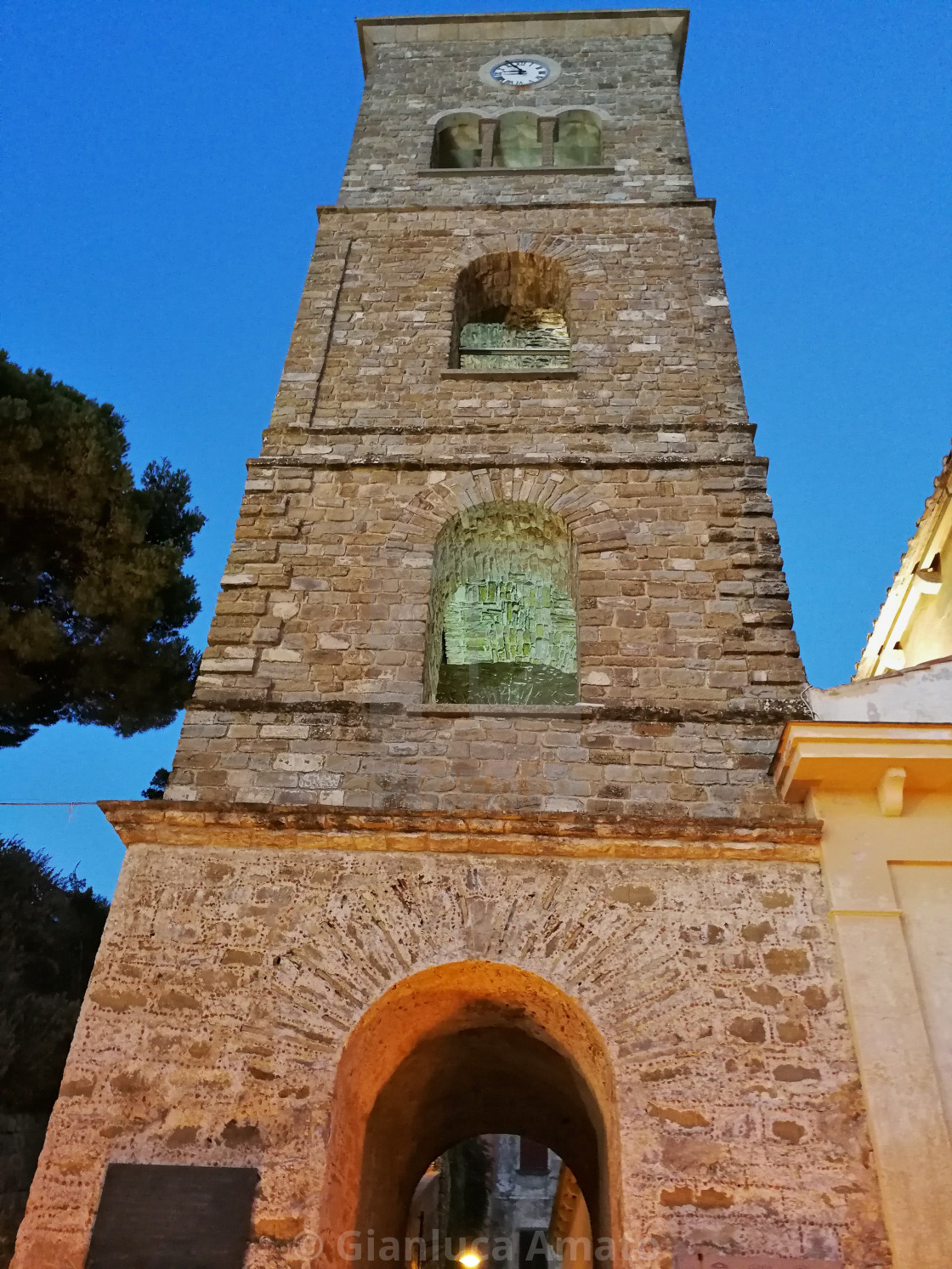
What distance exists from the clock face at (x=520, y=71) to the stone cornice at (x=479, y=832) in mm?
10439

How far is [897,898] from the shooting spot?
17.0ft

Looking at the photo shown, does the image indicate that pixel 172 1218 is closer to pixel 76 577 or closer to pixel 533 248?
pixel 76 577

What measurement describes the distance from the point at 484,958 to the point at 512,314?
6932 mm

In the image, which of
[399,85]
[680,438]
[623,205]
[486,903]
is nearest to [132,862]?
[486,903]

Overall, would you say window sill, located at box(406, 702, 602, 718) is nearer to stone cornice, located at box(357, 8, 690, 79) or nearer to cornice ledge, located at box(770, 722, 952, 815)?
cornice ledge, located at box(770, 722, 952, 815)

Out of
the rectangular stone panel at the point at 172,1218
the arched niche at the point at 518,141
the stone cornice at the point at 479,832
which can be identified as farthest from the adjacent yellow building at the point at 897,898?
the arched niche at the point at 518,141

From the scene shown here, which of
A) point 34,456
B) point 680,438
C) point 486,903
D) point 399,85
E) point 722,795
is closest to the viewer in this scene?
point 486,903

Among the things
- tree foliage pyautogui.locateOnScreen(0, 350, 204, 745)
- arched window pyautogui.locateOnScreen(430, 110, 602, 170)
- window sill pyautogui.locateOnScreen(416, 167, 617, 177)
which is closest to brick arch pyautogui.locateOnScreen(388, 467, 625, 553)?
tree foliage pyautogui.locateOnScreen(0, 350, 204, 745)

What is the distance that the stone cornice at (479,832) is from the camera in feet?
17.5

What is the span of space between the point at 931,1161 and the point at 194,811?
3.87m

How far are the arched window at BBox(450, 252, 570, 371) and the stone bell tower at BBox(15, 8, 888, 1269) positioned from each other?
266mm

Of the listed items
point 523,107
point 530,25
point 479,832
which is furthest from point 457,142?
point 479,832

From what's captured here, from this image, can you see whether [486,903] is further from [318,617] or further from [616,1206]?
[318,617]

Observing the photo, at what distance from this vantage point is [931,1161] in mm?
4445
